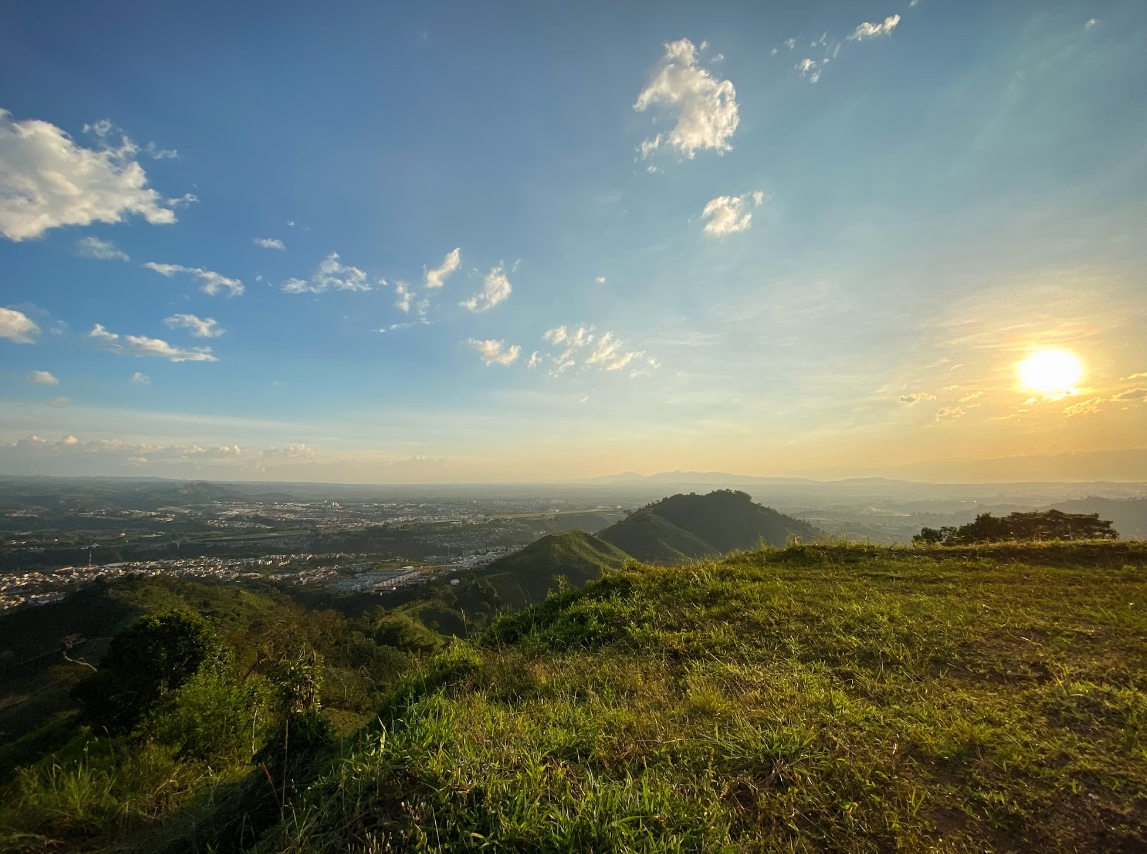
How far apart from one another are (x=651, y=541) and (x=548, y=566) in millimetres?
22112

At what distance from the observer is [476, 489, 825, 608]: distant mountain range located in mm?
52044

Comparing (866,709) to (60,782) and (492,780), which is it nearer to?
(492,780)

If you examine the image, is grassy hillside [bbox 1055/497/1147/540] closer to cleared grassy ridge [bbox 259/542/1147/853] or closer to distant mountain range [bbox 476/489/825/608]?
distant mountain range [bbox 476/489/825/608]

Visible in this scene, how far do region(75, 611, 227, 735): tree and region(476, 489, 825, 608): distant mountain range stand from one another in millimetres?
30785

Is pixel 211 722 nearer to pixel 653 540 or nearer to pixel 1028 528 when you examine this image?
pixel 1028 528

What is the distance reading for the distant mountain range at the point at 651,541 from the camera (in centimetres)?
5204

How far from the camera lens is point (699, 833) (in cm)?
237

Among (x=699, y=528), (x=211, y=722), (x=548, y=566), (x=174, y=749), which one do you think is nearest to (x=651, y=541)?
Answer: (x=699, y=528)

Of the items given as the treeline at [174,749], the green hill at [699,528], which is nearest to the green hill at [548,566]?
the green hill at [699,528]

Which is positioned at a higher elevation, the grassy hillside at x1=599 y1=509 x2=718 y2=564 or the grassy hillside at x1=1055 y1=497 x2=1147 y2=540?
the grassy hillside at x1=1055 y1=497 x2=1147 y2=540

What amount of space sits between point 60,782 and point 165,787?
0.70 meters

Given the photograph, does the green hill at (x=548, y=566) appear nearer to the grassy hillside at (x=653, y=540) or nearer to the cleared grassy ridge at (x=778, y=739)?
the grassy hillside at (x=653, y=540)

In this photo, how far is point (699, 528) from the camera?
82.0 meters

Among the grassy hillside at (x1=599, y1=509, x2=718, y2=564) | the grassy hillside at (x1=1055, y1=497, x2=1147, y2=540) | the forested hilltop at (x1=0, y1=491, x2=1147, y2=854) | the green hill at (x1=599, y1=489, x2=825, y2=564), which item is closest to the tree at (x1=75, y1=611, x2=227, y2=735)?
the forested hilltop at (x1=0, y1=491, x2=1147, y2=854)
